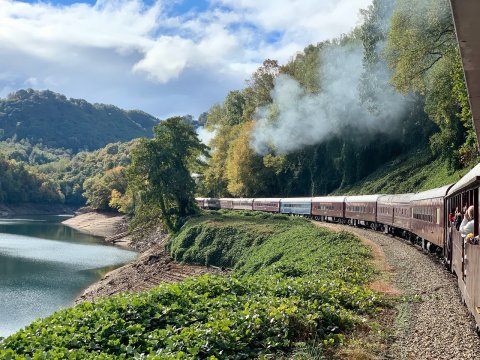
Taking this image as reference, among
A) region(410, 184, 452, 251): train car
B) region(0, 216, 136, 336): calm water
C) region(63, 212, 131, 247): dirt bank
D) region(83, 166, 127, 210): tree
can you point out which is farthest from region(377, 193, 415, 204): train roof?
region(83, 166, 127, 210): tree

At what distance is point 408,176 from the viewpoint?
1881 inches

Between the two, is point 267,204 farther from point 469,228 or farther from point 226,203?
point 469,228

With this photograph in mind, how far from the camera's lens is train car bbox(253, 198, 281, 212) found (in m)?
56.0

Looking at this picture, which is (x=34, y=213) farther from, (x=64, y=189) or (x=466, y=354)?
(x=466, y=354)

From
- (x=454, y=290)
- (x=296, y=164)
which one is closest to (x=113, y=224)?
(x=296, y=164)

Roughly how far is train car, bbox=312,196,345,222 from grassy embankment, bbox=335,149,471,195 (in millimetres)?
5869

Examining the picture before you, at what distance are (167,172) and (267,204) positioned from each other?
46.0 ft

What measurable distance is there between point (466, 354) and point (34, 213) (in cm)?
13643

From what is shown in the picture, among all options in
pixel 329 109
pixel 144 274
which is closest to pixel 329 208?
pixel 144 274

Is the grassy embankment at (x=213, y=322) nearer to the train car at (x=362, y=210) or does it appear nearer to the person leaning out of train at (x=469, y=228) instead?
the person leaning out of train at (x=469, y=228)

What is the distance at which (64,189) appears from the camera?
533 feet

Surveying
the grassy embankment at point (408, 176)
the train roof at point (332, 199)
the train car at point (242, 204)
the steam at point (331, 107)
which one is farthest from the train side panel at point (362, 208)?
the train car at point (242, 204)

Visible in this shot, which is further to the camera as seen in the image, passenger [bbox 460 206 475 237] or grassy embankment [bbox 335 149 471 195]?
grassy embankment [bbox 335 149 471 195]

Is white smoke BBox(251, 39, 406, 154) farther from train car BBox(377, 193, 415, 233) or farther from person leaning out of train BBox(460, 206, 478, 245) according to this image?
person leaning out of train BBox(460, 206, 478, 245)
